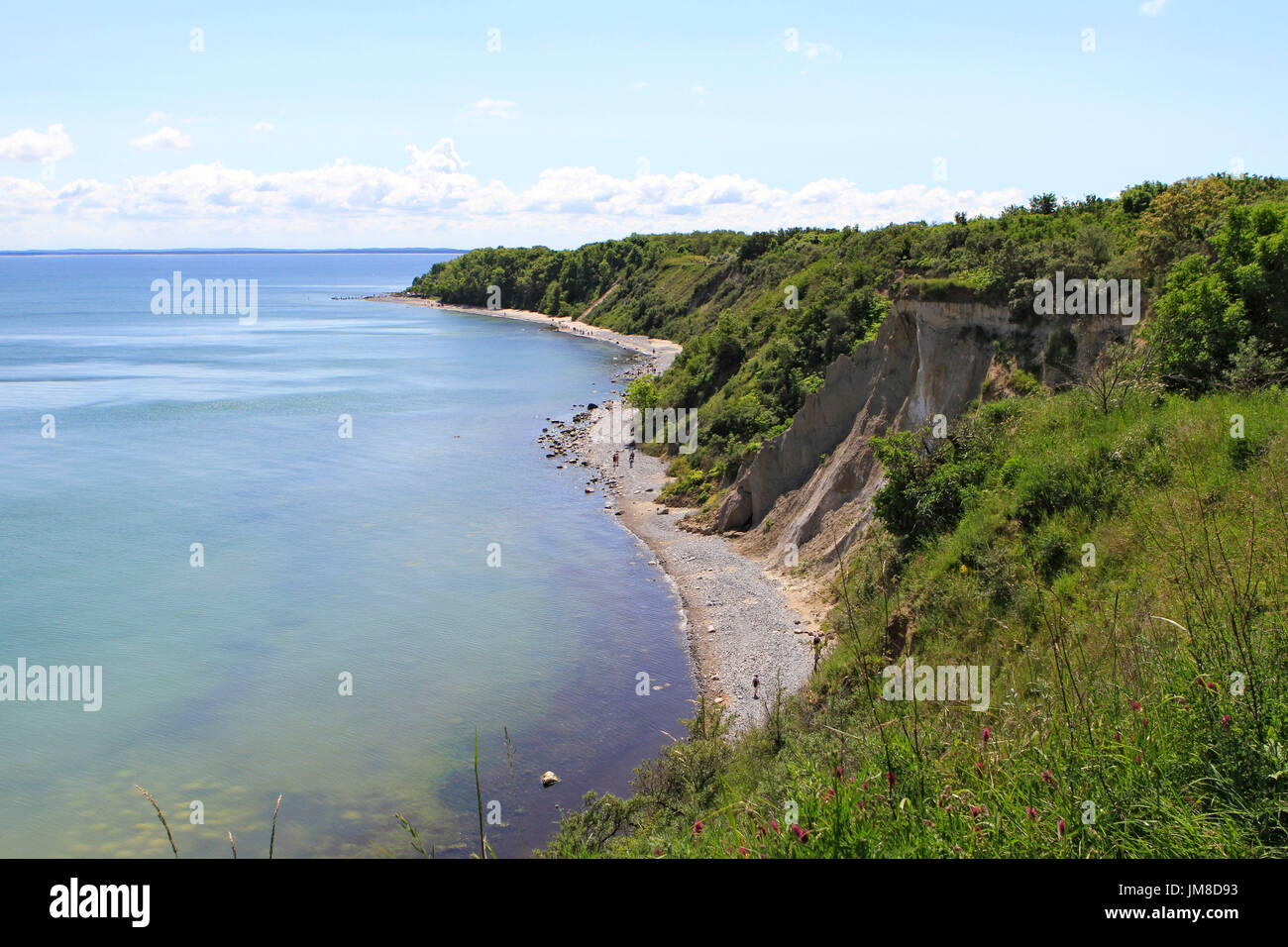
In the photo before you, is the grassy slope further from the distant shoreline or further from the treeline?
the distant shoreline

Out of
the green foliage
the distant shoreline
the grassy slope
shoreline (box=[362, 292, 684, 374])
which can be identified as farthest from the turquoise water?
shoreline (box=[362, 292, 684, 374])

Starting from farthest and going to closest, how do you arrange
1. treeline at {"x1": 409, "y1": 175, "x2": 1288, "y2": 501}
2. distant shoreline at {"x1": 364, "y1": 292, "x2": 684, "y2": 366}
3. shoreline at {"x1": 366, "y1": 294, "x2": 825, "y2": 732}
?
distant shoreline at {"x1": 364, "y1": 292, "x2": 684, "y2": 366} < shoreline at {"x1": 366, "y1": 294, "x2": 825, "y2": 732} < treeline at {"x1": 409, "y1": 175, "x2": 1288, "y2": 501}

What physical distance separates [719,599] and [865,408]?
802cm

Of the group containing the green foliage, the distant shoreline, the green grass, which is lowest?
the green grass

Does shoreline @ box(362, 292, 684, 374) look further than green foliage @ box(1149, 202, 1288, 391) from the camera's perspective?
Yes

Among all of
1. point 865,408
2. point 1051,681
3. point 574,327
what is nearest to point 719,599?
point 865,408

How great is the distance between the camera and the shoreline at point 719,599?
945 inches

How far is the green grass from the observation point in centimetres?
461

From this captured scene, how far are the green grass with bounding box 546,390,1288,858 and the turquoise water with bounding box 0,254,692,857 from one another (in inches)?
217

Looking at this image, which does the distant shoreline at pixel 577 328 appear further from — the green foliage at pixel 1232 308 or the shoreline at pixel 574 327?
the green foliage at pixel 1232 308

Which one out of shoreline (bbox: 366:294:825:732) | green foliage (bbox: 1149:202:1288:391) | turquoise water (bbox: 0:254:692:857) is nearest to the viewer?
green foliage (bbox: 1149:202:1288:391)

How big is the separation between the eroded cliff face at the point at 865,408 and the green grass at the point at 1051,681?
→ 257 centimetres

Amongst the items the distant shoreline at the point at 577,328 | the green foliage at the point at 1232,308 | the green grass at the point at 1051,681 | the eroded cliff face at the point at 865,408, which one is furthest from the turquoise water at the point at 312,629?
the distant shoreline at the point at 577,328
